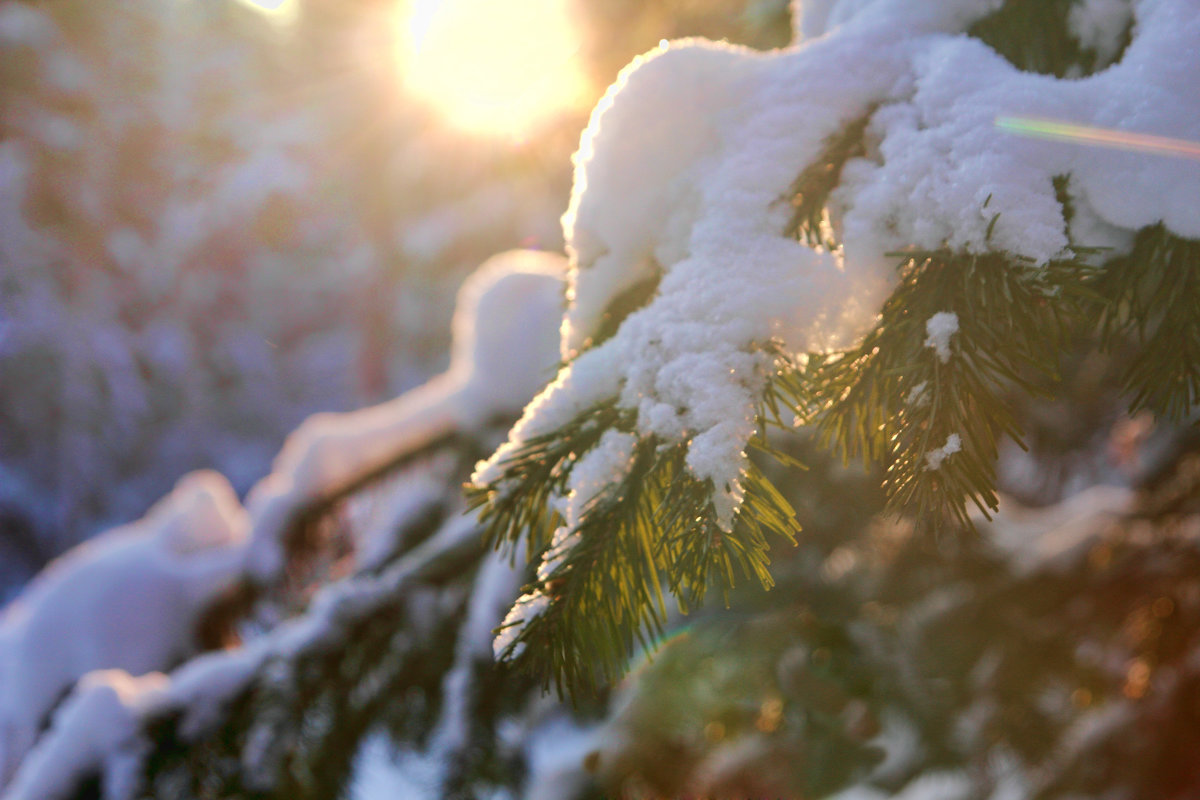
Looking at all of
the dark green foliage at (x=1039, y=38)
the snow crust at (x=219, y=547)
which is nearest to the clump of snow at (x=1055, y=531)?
the dark green foliage at (x=1039, y=38)

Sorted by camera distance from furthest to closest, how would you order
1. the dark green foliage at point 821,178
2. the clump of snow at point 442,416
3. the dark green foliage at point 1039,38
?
the clump of snow at point 442,416 → the dark green foliage at point 1039,38 → the dark green foliage at point 821,178

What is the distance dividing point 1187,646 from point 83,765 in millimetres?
2344

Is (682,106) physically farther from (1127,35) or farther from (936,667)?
(936,667)

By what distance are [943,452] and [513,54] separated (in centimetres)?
243

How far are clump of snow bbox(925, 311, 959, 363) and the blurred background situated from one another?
5622 mm

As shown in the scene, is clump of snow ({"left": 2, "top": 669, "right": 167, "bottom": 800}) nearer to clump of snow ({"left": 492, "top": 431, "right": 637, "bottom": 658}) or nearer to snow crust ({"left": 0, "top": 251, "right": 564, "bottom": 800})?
snow crust ({"left": 0, "top": 251, "right": 564, "bottom": 800})

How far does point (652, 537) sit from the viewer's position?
1.69 ft

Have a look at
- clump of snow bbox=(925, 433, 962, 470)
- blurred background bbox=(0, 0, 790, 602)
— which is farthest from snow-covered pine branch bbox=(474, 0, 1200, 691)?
blurred background bbox=(0, 0, 790, 602)

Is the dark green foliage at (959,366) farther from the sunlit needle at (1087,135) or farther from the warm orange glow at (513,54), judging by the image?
the warm orange glow at (513,54)

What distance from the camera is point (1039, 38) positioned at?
77 centimetres

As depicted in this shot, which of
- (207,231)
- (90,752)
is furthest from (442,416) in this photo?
(207,231)

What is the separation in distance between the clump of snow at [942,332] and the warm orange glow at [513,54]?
1520mm

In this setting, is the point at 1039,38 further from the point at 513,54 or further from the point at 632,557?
the point at 513,54

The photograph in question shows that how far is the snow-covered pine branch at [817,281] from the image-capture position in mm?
457
